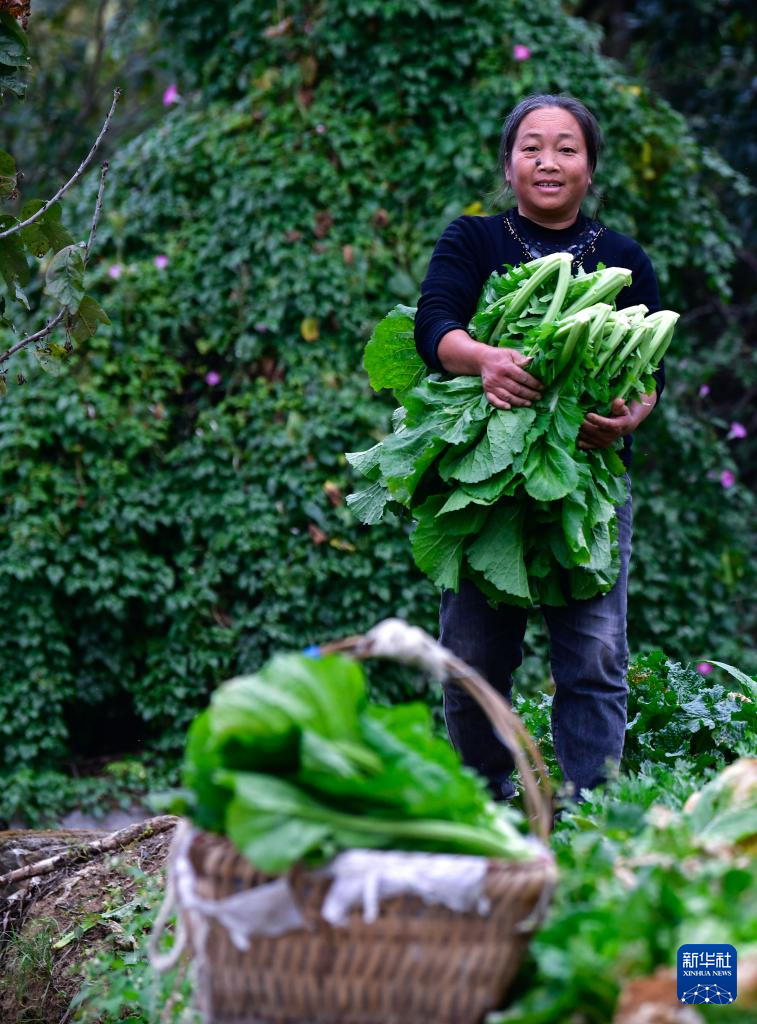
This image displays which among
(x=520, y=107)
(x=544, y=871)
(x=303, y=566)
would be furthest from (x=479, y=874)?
(x=303, y=566)

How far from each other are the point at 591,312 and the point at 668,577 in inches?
120

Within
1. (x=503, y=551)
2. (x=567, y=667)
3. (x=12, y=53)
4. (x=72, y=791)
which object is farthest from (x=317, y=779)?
(x=72, y=791)

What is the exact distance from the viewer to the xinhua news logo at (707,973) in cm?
163

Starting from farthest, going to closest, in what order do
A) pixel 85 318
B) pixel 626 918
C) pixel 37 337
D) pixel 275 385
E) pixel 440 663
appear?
pixel 275 385 < pixel 85 318 < pixel 37 337 < pixel 440 663 < pixel 626 918

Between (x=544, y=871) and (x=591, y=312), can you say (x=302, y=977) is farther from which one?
(x=591, y=312)

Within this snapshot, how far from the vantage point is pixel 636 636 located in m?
5.52

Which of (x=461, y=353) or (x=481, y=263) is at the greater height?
(x=481, y=263)

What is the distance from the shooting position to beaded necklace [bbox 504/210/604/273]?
3.10 metres

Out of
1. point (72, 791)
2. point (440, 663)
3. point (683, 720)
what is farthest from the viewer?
point (72, 791)

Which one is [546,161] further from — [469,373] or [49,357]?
[49,357]

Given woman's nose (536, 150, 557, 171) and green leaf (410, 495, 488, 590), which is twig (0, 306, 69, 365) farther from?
woman's nose (536, 150, 557, 171)

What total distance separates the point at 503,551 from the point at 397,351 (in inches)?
28.3

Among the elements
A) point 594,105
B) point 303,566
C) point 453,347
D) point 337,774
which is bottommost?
point 303,566

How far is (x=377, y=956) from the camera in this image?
167 centimetres
